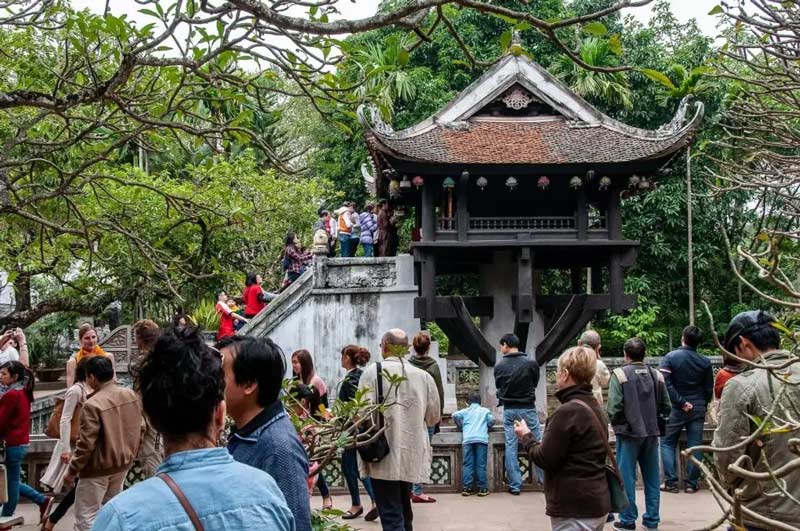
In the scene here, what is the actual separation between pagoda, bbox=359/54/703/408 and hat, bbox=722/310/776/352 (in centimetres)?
1045

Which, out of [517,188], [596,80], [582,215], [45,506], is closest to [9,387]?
[45,506]

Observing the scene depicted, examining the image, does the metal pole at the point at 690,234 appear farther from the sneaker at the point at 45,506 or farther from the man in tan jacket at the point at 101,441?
the man in tan jacket at the point at 101,441

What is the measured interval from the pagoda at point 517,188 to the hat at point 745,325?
1045cm

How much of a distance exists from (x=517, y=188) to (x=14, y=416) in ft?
33.5

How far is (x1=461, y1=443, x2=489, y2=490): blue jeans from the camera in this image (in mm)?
8578

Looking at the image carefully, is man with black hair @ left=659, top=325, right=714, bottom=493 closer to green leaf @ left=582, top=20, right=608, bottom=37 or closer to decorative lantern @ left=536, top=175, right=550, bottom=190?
green leaf @ left=582, top=20, right=608, bottom=37

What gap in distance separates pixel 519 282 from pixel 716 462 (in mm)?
11645

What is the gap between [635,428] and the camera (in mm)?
6797

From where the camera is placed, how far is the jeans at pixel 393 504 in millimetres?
5465

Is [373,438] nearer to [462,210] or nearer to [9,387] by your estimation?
[9,387]

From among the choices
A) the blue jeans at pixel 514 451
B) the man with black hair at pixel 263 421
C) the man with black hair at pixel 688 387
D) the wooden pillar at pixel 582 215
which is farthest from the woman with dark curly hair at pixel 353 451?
the wooden pillar at pixel 582 215

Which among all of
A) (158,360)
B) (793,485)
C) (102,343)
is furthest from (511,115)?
(158,360)

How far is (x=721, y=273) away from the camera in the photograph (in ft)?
78.3

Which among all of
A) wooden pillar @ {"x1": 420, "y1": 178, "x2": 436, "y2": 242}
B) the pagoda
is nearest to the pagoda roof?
the pagoda
